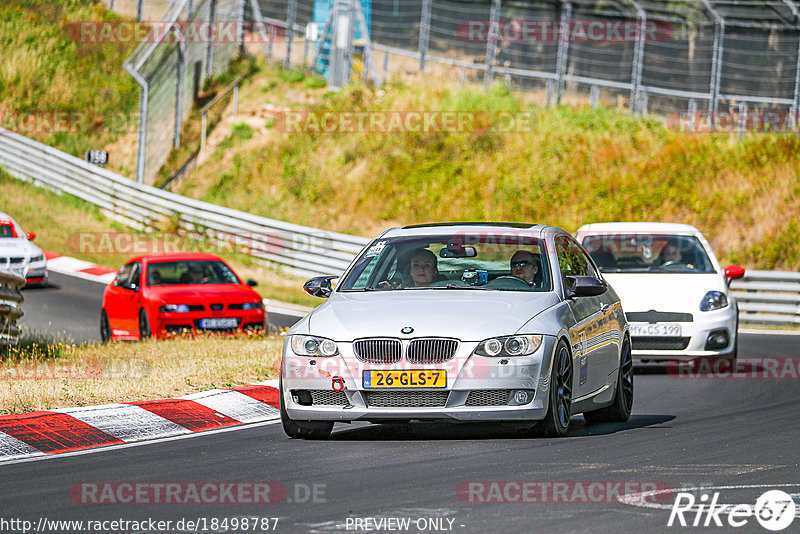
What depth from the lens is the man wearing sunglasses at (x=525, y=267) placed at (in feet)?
33.1

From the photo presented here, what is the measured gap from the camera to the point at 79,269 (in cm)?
2870

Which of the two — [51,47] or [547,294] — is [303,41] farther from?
[547,294]

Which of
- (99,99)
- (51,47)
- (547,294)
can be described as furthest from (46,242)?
(547,294)

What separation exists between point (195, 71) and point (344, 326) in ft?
101

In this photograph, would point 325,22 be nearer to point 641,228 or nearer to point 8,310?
point 641,228

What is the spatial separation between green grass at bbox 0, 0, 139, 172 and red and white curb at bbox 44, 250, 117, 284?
31.2 feet

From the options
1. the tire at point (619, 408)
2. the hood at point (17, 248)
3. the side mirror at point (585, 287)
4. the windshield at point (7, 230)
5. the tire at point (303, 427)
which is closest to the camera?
the tire at point (303, 427)

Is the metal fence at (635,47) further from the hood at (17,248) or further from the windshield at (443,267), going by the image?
the windshield at (443,267)

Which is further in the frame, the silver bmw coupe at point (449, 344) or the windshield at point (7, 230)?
the windshield at point (7, 230)

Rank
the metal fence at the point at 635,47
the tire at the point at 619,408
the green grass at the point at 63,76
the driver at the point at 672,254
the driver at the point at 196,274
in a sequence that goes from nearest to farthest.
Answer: the tire at the point at 619,408, the driver at the point at 672,254, the driver at the point at 196,274, the metal fence at the point at 635,47, the green grass at the point at 63,76

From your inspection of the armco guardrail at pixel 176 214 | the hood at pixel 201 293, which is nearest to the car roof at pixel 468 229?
the hood at pixel 201 293

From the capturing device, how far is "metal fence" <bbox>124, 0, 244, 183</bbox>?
34219 mm

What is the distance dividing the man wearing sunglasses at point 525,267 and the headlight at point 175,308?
28.7 feet

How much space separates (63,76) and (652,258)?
30179 mm
